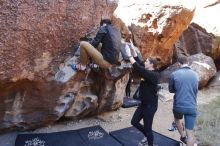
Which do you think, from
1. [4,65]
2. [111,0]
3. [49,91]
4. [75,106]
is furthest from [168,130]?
[4,65]

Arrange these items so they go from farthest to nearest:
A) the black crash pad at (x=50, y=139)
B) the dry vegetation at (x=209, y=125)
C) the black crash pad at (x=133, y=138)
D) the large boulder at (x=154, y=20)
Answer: the large boulder at (x=154, y=20) → the dry vegetation at (x=209, y=125) → the black crash pad at (x=133, y=138) → the black crash pad at (x=50, y=139)

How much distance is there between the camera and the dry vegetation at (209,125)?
676 cm

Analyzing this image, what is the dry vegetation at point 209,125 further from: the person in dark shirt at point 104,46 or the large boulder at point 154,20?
the large boulder at point 154,20

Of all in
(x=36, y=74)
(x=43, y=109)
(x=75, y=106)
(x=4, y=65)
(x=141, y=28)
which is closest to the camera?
(x=4, y=65)

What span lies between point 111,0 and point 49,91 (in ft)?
8.90

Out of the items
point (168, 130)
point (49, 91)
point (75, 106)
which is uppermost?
point (49, 91)

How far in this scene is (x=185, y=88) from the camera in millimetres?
5492

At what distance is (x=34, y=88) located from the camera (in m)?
6.45

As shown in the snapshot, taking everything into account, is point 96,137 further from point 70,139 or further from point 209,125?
point 209,125

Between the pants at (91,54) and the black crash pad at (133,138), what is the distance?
1.61m

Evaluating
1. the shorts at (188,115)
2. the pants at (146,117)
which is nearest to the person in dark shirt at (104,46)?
the pants at (146,117)

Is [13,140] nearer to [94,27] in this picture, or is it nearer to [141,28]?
[94,27]

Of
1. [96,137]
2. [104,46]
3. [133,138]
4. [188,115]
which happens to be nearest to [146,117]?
[188,115]

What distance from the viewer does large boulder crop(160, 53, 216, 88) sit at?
1181 centimetres
